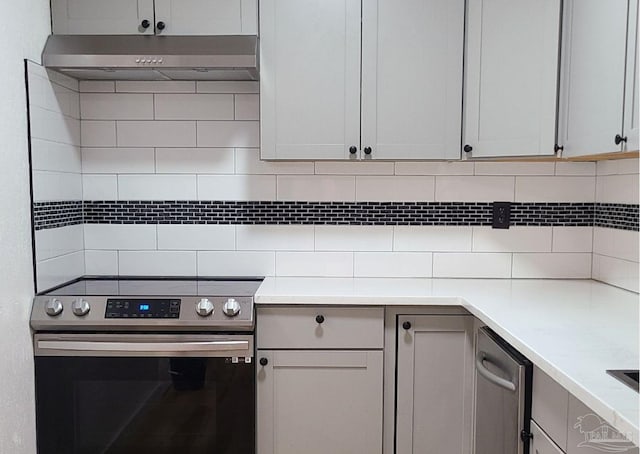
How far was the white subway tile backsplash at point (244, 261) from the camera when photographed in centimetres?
261

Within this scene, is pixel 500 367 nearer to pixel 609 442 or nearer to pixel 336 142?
pixel 609 442

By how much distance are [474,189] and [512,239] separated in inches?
11.2

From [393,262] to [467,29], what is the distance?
A: 1024 mm

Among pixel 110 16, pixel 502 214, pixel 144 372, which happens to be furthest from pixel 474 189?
pixel 110 16

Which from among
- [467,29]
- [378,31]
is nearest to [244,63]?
[378,31]

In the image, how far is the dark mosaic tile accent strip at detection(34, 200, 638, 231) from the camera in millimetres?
2574

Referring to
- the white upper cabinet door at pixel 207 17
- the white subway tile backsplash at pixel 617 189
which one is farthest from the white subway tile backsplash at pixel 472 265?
the white upper cabinet door at pixel 207 17

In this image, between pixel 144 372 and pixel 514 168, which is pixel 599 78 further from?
pixel 144 372

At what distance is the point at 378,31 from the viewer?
7.37 ft

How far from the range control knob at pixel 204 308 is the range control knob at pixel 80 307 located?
1.33ft

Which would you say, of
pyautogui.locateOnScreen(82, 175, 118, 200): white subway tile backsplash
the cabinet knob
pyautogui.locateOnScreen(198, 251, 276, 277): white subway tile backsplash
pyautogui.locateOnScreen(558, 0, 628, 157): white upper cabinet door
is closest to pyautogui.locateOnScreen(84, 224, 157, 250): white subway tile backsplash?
pyautogui.locateOnScreen(82, 175, 118, 200): white subway tile backsplash

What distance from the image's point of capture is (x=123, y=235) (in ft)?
8.57

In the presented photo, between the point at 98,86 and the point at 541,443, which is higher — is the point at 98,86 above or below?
above

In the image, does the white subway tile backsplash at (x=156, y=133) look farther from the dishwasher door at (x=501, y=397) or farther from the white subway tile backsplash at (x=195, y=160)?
A: the dishwasher door at (x=501, y=397)
